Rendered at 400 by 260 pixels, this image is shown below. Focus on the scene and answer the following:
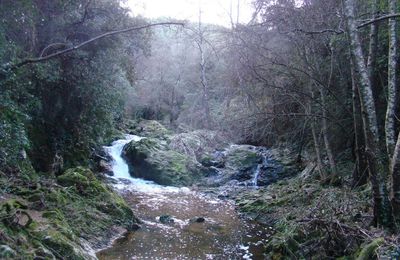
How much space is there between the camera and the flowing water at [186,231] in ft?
28.4

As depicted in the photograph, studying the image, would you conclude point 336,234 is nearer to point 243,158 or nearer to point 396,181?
point 396,181

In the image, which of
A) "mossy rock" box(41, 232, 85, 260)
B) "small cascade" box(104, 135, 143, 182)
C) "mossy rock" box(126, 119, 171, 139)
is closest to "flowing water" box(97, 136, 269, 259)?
"mossy rock" box(41, 232, 85, 260)

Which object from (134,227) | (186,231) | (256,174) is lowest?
(256,174)

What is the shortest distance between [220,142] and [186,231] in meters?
12.5

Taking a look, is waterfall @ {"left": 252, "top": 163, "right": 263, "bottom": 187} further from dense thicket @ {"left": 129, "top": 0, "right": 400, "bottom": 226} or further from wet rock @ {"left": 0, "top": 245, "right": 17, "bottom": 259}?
wet rock @ {"left": 0, "top": 245, "right": 17, "bottom": 259}

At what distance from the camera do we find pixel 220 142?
22688 mm

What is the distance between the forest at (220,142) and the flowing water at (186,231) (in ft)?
0.22

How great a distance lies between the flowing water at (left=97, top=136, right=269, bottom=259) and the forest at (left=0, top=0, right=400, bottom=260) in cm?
7

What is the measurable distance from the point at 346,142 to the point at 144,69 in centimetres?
2405

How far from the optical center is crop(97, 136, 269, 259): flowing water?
28.4 feet

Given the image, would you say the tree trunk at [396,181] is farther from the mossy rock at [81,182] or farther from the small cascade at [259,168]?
the small cascade at [259,168]

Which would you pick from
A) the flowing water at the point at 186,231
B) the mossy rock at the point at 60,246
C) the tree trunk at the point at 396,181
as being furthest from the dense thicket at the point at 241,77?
the flowing water at the point at 186,231

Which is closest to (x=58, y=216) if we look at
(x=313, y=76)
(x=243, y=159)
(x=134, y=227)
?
(x=134, y=227)

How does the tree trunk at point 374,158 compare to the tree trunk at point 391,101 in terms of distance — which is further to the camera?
the tree trunk at point 391,101
